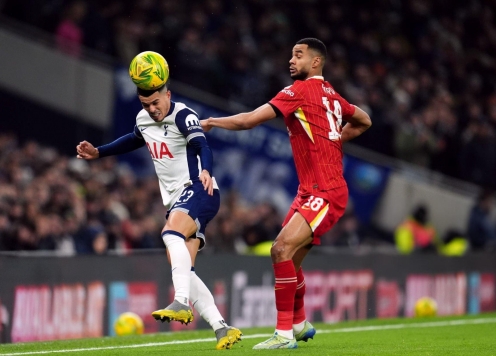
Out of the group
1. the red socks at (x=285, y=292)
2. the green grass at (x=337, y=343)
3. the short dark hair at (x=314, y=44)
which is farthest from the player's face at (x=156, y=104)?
the green grass at (x=337, y=343)

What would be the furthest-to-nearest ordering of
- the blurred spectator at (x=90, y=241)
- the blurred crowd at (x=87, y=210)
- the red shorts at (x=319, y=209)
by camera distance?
the blurred spectator at (x=90, y=241) → the blurred crowd at (x=87, y=210) → the red shorts at (x=319, y=209)

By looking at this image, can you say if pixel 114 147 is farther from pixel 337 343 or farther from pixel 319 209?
pixel 337 343

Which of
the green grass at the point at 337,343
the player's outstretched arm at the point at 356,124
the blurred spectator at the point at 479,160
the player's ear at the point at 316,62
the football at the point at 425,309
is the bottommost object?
the green grass at the point at 337,343

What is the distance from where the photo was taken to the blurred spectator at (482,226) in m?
18.0

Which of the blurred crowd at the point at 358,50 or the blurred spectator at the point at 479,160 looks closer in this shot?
the blurred crowd at the point at 358,50

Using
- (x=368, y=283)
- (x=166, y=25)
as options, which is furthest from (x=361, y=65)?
(x=368, y=283)

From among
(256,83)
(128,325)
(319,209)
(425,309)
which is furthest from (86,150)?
(256,83)

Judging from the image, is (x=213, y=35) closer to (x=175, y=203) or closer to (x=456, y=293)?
(x=456, y=293)

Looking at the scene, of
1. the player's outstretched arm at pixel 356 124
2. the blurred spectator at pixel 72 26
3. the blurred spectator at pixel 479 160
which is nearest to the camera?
the player's outstretched arm at pixel 356 124

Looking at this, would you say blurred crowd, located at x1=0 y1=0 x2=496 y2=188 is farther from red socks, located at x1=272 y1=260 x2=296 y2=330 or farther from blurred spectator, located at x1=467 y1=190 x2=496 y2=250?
red socks, located at x1=272 y1=260 x2=296 y2=330

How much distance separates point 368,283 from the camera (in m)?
15.9

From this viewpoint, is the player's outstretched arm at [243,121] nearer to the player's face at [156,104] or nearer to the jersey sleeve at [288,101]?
the jersey sleeve at [288,101]

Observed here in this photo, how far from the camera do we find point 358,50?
21.6m

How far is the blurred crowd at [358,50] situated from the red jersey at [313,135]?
26.3ft
